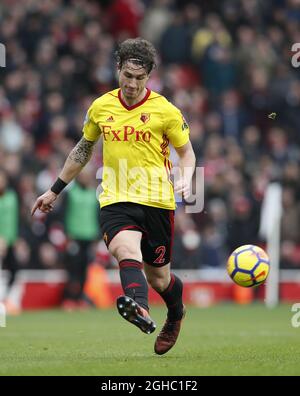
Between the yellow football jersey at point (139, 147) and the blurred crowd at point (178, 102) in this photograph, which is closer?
the yellow football jersey at point (139, 147)

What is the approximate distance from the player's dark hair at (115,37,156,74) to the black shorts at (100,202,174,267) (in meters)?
1.13

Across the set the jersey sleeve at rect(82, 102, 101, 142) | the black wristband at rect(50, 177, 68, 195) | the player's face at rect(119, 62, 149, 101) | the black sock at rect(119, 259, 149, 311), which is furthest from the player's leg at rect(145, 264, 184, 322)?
the player's face at rect(119, 62, 149, 101)

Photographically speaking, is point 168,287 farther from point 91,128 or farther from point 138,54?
point 138,54

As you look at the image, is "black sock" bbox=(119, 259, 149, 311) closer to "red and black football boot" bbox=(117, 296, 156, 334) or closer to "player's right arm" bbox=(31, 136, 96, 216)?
"red and black football boot" bbox=(117, 296, 156, 334)

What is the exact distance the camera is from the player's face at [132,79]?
891cm

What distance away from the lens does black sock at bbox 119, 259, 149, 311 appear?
852cm

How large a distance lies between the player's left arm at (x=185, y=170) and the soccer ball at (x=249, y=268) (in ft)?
3.80

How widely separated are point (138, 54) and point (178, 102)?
1217 cm

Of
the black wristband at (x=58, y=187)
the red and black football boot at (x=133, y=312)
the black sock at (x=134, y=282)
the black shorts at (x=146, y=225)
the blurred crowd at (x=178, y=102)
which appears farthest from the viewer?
the blurred crowd at (x=178, y=102)

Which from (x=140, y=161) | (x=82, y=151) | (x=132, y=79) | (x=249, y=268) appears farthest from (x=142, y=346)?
(x=132, y=79)

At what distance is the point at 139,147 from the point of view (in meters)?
9.02

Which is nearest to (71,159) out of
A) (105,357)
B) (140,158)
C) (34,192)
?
(140,158)

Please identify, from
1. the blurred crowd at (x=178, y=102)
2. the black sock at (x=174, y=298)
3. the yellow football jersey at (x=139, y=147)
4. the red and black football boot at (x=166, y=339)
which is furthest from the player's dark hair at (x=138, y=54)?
the blurred crowd at (x=178, y=102)

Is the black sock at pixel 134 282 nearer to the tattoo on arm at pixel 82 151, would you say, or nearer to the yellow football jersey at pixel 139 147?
the yellow football jersey at pixel 139 147
